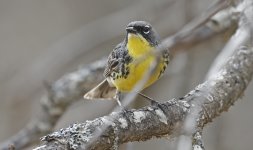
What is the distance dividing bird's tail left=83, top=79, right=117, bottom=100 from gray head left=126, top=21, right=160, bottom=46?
72 centimetres

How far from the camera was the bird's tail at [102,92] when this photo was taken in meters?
4.56

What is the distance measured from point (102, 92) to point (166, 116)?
153 centimetres

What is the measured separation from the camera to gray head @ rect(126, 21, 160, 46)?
12.7 ft

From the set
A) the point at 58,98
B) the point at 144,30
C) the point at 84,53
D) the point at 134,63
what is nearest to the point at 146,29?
the point at 144,30

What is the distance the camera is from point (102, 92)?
463cm

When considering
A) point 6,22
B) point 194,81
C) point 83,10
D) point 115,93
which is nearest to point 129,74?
point 115,93

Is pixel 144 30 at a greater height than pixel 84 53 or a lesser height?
lesser

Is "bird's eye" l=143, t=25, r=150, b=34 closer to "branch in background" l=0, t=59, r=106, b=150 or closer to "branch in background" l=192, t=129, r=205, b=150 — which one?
"branch in background" l=0, t=59, r=106, b=150

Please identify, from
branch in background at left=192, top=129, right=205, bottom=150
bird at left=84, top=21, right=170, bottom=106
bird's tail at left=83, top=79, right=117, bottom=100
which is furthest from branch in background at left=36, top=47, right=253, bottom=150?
bird's tail at left=83, top=79, right=117, bottom=100

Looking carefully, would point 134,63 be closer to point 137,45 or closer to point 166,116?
point 137,45

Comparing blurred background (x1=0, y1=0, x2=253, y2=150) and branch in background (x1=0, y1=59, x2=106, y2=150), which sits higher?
blurred background (x1=0, y1=0, x2=253, y2=150)

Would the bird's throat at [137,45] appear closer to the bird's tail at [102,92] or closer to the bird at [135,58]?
the bird at [135,58]

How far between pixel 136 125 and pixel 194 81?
174 inches

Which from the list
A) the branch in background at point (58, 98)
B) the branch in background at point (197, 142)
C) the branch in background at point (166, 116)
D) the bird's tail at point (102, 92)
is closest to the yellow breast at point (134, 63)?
the branch in background at point (166, 116)
